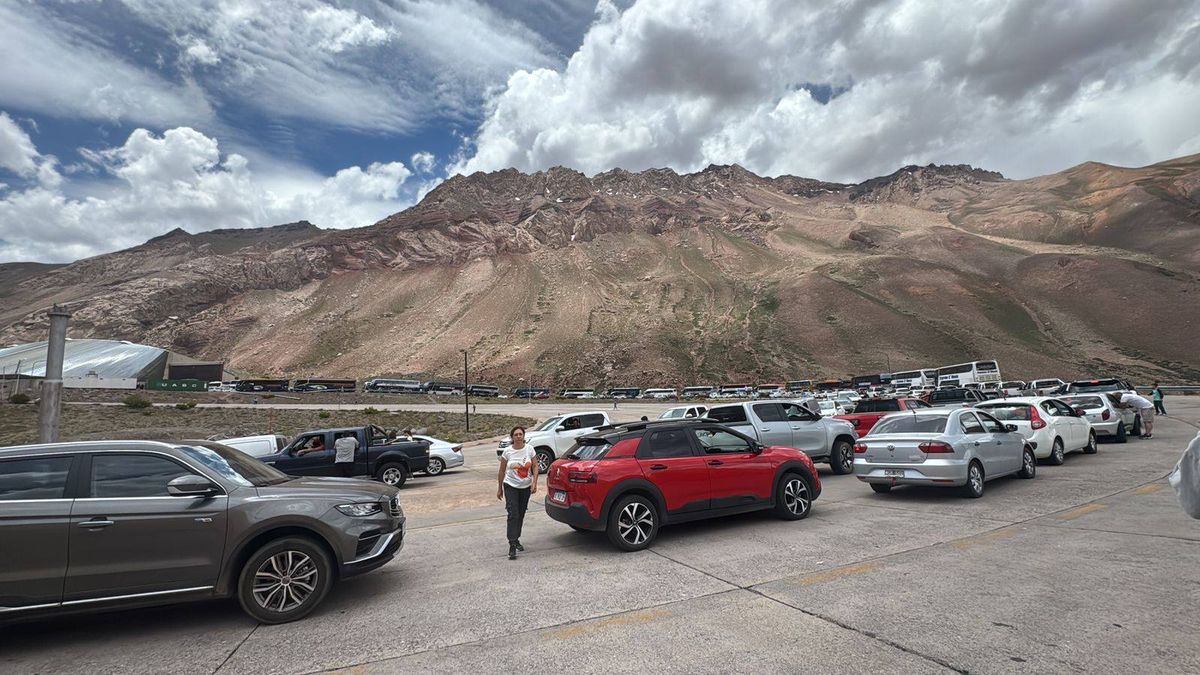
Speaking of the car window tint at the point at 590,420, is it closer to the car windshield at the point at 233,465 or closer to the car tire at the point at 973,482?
the car tire at the point at 973,482

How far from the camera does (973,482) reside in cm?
969

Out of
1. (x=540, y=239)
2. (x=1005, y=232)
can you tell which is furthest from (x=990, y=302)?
(x=540, y=239)

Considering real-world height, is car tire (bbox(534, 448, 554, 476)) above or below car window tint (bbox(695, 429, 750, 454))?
below

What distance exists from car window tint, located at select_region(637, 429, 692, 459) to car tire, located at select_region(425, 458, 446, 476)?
11268mm

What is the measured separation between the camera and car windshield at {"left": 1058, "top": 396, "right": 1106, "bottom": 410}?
57.5 ft

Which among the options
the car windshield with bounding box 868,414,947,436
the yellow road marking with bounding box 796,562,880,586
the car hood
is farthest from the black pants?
the car windshield with bounding box 868,414,947,436

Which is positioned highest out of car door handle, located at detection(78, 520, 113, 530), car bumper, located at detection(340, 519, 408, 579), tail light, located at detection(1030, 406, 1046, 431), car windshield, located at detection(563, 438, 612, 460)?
tail light, located at detection(1030, 406, 1046, 431)

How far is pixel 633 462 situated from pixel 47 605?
568 cm

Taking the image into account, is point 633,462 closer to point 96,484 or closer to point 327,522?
point 327,522

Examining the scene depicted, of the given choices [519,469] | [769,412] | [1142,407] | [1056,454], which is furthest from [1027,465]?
[519,469]

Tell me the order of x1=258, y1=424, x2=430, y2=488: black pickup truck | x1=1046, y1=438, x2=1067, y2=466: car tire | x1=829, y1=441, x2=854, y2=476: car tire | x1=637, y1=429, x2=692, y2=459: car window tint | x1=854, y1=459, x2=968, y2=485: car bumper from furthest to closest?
x1=258, y1=424, x2=430, y2=488: black pickup truck < x1=829, y1=441, x2=854, y2=476: car tire < x1=1046, y1=438, x2=1067, y2=466: car tire < x1=854, y1=459, x2=968, y2=485: car bumper < x1=637, y1=429, x2=692, y2=459: car window tint

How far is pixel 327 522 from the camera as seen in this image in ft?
18.3

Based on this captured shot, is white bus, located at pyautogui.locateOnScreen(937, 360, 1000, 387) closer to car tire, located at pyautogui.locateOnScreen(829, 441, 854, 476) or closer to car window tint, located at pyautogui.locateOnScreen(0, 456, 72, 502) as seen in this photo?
car tire, located at pyautogui.locateOnScreen(829, 441, 854, 476)

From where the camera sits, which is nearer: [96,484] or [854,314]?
[96,484]
